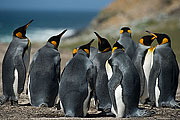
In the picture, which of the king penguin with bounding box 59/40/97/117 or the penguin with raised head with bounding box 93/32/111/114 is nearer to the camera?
the king penguin with bounding box 59/40/97/117


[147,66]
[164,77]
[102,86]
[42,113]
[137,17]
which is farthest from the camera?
[137,17]

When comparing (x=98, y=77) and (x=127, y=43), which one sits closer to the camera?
(x=98, y=77)

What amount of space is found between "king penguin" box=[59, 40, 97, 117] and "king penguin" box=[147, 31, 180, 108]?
164cm

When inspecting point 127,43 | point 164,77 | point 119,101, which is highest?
point 127,43

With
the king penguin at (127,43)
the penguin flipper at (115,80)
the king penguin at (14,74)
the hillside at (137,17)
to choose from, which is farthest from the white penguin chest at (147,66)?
the hillside at (137,17)

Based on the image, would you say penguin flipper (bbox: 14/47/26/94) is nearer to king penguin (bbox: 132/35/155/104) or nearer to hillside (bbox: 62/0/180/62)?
king penguin (bbox: 132/35/155/104)

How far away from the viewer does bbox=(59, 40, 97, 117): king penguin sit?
5.19m

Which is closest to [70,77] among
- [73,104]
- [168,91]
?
[73,104]

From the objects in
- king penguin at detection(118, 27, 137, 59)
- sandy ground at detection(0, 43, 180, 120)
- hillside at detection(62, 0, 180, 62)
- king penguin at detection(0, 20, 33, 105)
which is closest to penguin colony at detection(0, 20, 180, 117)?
king penguin at detection(0, 20, 33, 105)

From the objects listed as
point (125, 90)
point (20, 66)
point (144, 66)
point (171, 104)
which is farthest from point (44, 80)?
point (171, 104)

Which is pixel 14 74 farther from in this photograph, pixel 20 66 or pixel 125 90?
pixel 125 90

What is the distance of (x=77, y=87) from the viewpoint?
520 centimetres

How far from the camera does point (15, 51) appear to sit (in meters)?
6.55

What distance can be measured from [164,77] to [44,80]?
2.42m
